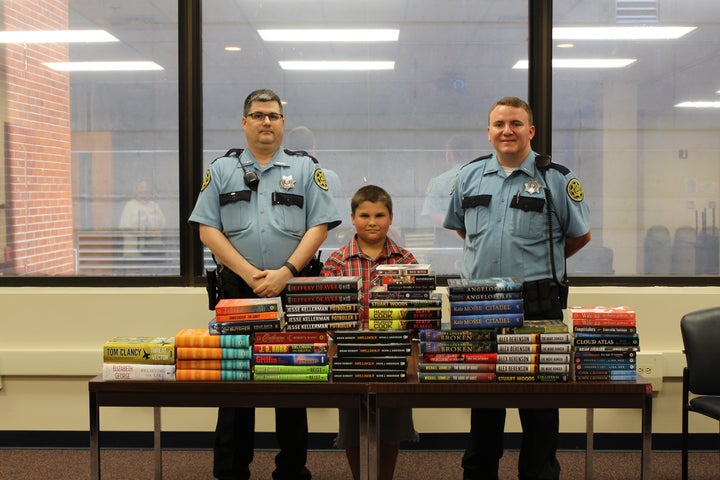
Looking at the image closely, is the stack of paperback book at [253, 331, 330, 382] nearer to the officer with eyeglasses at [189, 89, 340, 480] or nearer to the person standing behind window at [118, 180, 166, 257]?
the officer with eyeglasses at [189, 89, 340, 480]

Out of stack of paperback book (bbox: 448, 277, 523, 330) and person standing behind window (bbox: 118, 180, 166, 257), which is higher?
person standing behind window (bbox: 118, 180, 166, 257)

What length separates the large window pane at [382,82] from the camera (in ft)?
12.8

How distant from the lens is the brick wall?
3.91 m

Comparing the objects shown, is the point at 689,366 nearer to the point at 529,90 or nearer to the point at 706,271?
the point at 706,271

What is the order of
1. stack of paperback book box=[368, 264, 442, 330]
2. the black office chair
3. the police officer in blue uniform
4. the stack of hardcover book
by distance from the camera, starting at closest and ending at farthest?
the stack of hardcover book, stack of paperback book box=[368, 264, 442, 330], the police officer in blue uniform, the black office chair

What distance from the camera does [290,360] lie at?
223 centimetres

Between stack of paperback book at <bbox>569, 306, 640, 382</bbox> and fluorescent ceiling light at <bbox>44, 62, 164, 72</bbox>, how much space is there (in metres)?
2.83

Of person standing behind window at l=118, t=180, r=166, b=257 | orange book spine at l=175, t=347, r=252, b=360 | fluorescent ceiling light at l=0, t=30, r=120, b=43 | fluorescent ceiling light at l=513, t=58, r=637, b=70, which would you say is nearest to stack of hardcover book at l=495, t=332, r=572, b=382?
orange book spine at l=175, t=347, r=252, b=360

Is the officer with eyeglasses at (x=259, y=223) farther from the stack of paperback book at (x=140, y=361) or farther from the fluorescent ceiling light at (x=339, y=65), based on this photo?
the fluorescent ceiling light at (x=339, y=65)

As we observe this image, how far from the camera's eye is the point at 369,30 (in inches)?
155

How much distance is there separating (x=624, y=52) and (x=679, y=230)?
3.46ft

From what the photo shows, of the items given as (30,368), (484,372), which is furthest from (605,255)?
(30,368)

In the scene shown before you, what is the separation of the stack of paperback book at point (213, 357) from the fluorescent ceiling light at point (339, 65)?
2130mm

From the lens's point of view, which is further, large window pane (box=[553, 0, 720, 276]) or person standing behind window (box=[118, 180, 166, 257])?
person standing behind window (box=[118, 180, 166, 257])
